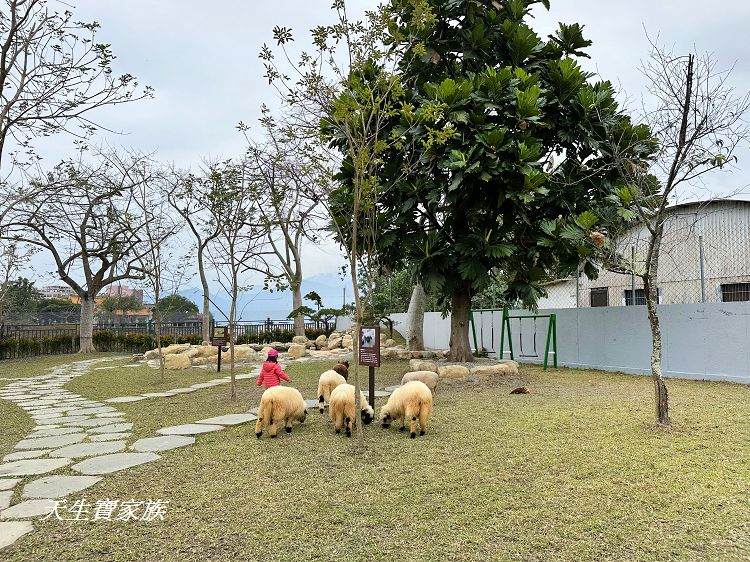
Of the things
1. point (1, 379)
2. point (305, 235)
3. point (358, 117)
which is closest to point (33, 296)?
point (305, 235)

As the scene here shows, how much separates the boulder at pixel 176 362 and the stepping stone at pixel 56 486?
9.54 meters

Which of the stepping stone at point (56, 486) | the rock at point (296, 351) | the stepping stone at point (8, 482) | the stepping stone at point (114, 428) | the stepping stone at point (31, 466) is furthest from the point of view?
the rock at point (296, 351)

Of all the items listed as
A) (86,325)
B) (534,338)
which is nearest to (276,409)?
(534,338)

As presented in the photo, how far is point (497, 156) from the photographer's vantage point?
28.1 ft

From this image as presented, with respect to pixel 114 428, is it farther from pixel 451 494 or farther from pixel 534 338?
pixel 534 338

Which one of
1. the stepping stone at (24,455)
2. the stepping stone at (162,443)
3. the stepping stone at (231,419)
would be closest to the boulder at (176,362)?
the stepping stone at (231,419)

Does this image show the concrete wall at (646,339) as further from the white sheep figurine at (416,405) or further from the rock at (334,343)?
the rock at (334,343)

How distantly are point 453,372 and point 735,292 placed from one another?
538 centimetres

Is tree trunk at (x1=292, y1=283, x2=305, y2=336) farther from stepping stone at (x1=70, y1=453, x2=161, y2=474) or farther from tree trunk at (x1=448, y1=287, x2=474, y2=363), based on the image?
stepping stone at (x1=70, y1=453, x2=161, y2=474)

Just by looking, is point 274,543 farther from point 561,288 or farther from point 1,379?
point 561,288

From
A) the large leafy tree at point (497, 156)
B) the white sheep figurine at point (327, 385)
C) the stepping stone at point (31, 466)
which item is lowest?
the stepping stone at point (31, 466)

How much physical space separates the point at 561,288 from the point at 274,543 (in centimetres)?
1582

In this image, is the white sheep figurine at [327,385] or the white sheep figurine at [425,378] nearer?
the white sheep figurine at [327,385]

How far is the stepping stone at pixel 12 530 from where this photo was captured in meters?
3.04
